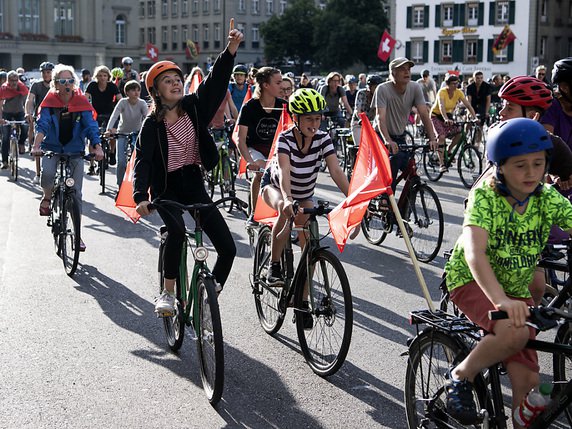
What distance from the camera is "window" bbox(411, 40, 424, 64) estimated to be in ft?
274

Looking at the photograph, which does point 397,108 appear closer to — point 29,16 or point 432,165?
point 432,165

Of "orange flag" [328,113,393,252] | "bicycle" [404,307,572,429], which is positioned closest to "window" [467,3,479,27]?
"orange flag" [328,113,393,252]

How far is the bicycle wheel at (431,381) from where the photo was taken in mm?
4094

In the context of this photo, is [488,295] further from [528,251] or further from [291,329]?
[291,329]

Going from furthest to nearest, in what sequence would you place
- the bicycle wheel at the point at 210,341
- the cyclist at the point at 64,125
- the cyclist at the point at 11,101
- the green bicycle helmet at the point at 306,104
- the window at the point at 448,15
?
the window at the point at 448,15
the cyclist at the point at 11,101
the cyclist at the point at 64,125
the green bicycle helmet at the point at 306,104
the bicycle wheel at the point at 210,341

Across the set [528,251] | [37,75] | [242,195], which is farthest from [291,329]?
[37,75]

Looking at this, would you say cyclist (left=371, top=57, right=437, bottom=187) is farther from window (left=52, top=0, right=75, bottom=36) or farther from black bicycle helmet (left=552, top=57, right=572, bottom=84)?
window (left=52, top=0, right=75, bottom=36)

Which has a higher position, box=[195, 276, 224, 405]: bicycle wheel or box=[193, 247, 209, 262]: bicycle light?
box=[193, 247, 209, 262]: bicycle light

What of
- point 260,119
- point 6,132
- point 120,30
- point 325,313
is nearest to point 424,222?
point 260,119

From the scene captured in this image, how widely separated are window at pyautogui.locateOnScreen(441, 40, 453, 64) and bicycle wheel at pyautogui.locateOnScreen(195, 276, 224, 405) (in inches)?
3092

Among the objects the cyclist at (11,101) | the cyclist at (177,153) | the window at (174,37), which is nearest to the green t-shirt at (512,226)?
the cyclist at (177,153)

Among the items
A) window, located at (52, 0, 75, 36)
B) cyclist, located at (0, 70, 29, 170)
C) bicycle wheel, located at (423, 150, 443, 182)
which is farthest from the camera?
window, located at (52, 0, 75, 36)

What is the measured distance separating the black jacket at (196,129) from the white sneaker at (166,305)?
2.21 feet

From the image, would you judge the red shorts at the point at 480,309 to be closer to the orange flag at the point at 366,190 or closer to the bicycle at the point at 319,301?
the bicycle at the point at 319,301
